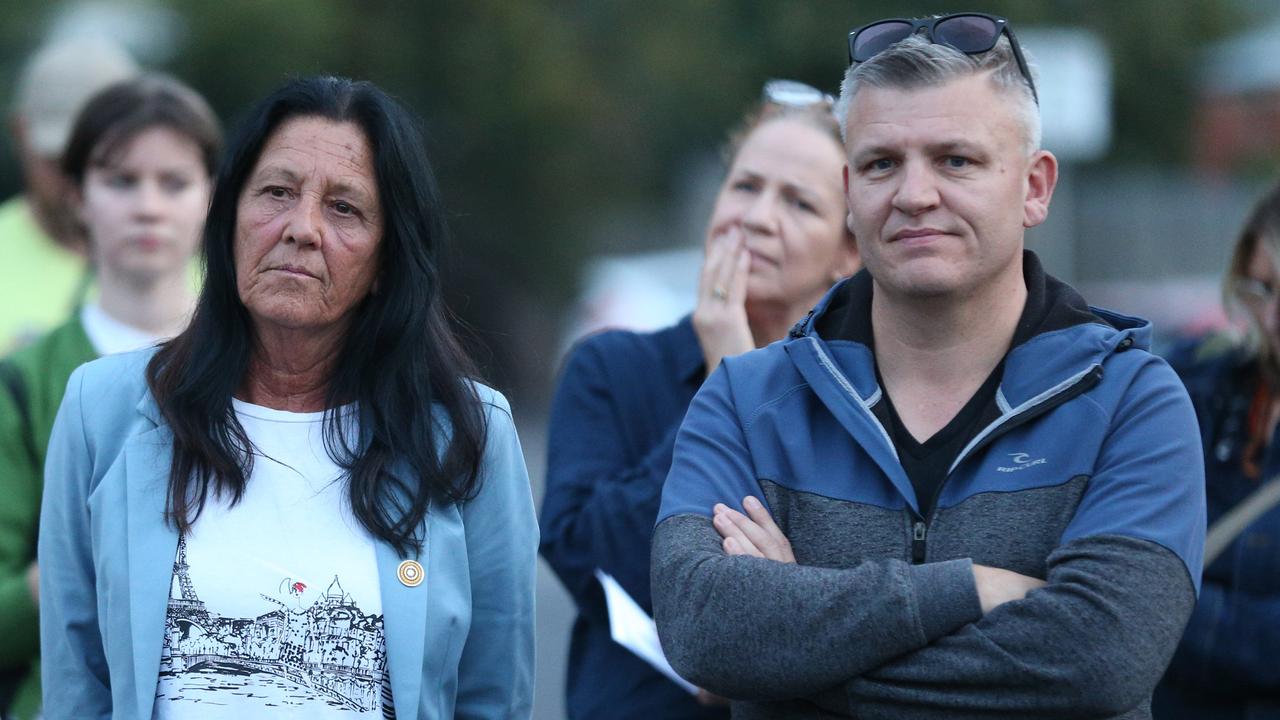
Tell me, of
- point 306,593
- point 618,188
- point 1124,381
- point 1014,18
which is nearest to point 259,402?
point 306,593

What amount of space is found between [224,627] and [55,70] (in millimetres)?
3210

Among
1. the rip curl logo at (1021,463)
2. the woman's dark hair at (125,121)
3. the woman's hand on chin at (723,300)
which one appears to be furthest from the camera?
the woman's dark hair at (125,121)

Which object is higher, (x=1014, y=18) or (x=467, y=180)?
(x=1014, y=18)

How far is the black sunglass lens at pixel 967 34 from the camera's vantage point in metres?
3.26

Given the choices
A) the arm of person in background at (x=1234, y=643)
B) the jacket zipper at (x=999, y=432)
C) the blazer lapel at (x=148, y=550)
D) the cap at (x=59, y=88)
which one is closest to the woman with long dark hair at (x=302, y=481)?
the blazer lapel at (x=148, y=550)

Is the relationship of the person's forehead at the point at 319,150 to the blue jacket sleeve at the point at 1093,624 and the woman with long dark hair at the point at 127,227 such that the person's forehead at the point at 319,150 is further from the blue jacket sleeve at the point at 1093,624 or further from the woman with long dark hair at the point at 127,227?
the blue jacket sleeve at the point at 1093,624

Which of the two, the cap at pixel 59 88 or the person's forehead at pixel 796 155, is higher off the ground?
the cap at pixel 59 88

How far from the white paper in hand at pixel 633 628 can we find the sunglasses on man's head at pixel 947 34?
4.54 ft

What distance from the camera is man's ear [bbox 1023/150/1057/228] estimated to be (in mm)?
3334

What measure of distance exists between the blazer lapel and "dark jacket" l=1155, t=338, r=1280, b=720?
2447 millimetres

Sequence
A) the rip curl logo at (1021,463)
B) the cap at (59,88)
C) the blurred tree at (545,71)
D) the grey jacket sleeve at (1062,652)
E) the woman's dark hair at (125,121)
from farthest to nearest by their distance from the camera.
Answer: the blurred tree at (545,71) → the cap at (59,88) → the woman's dark hair at (125,121) → the rip curl logo at (1021,463) → the grey jacket sleeve at (1062,652)

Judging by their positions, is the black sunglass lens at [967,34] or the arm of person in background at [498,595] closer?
the black sunglass lens at [967,34]

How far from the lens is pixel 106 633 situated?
10.5ft

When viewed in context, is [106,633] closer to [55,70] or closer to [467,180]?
[55,70]
